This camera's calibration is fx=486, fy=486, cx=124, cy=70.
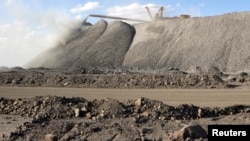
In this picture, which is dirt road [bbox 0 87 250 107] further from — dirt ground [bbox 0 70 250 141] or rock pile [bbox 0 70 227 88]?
rock pile [bbox 0 70 227 88]

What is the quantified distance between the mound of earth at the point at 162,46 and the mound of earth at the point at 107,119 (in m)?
44.2

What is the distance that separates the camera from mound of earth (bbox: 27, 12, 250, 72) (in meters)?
64.5

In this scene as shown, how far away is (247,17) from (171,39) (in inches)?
470

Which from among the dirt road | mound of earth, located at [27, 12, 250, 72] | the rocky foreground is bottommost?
the dirt road

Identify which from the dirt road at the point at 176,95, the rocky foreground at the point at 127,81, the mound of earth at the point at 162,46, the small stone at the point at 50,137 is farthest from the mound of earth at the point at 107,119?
the mound of earth at the point at 162,46

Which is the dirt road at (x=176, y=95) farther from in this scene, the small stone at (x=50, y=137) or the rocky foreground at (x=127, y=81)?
the small stone at (x=50, y=137)

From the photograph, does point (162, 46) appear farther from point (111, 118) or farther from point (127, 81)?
point (111, 118)

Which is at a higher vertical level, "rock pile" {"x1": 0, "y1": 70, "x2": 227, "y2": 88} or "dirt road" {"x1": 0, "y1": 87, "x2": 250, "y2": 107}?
"rock pile" {"x1": 0, "y1": 70, "x2": 227, "y2": 88}

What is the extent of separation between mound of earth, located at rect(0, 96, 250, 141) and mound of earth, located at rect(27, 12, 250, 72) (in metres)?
44.2

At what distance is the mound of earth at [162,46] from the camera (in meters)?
64.5

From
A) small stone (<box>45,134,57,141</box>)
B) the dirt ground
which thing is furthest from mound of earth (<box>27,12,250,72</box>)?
small stone (<box>45,134,57,141</box>)

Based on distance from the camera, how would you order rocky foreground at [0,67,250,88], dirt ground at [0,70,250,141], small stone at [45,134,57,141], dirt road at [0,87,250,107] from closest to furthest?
small stone at [45,134,57,141], dirt ground at [0,70,250,141], dirt road at [0,87,250,107], rocky foreground at [0,67,250,88]

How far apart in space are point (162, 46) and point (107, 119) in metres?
60.4

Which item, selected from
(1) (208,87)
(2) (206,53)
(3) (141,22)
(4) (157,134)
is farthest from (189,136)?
(3) (141,22)
